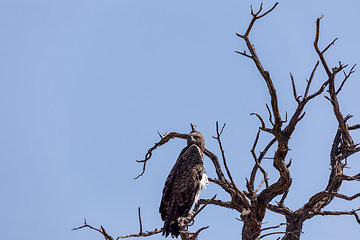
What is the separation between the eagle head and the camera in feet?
32.2

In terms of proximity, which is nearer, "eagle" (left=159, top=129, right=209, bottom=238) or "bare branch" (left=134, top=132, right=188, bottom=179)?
"eagle" (left=159, top=129, right=209, bottom=238)

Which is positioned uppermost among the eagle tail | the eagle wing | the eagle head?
the eagle head

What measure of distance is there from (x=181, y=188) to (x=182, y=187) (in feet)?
0.08

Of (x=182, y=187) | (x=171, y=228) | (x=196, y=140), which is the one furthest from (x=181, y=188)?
(x=196, y=140)

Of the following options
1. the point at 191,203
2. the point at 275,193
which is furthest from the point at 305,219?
the point at 191,203

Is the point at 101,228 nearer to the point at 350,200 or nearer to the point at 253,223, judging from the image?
the point at 253,223

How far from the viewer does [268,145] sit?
31.0ft

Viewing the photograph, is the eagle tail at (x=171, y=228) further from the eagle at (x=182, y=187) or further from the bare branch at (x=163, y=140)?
the bare branch at (x=163, y=140)

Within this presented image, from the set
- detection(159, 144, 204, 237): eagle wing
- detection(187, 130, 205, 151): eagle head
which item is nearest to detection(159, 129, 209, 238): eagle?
detection(159, 144, 204, 237): eagle wing

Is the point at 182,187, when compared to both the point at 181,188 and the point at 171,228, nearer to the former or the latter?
the point at 181,188

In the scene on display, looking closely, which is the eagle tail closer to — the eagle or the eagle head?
the eagle

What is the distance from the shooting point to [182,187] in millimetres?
8727

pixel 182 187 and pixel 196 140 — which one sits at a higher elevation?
pixel 196 140

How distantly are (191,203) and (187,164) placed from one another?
2.33 ft
